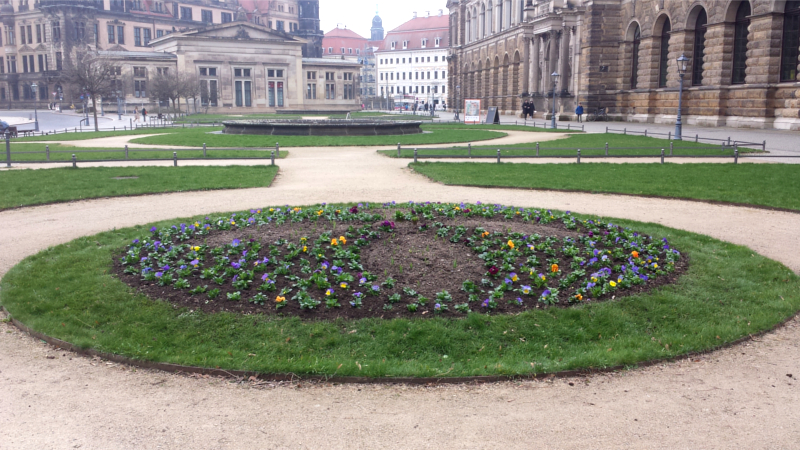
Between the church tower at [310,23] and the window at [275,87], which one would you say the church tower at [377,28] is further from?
the window at [275,87]

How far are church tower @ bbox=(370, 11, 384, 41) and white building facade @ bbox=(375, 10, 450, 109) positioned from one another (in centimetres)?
3931

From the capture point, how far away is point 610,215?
A: 13.5 metres

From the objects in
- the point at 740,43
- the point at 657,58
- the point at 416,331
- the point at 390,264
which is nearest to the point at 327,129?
the point at 657,58

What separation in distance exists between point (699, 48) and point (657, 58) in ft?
14.4

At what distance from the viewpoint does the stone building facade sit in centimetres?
3531

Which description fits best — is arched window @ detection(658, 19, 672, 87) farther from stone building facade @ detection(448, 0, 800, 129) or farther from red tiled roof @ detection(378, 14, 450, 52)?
red tiled roof @ detection(378, 14, 450, 52)

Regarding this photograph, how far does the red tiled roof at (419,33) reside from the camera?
5768 inches

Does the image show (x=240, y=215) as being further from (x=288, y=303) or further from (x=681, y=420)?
(x=681, y=420)

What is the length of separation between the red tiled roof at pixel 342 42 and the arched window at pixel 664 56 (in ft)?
394

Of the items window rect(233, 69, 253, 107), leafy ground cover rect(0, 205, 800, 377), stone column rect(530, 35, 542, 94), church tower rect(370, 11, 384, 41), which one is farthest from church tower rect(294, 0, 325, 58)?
leafy ground cover rect(0, 205, 800, 377)

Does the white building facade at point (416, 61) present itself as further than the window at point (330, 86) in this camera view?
Yes

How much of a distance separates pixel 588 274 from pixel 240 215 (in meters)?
Result: 6.12

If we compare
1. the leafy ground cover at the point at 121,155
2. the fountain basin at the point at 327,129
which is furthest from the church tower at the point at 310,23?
the leafy ground cover at the point at 121,155

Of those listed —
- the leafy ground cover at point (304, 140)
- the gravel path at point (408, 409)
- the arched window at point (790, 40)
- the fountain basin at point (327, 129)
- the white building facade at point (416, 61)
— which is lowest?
the gravel path at point (408, 409)
